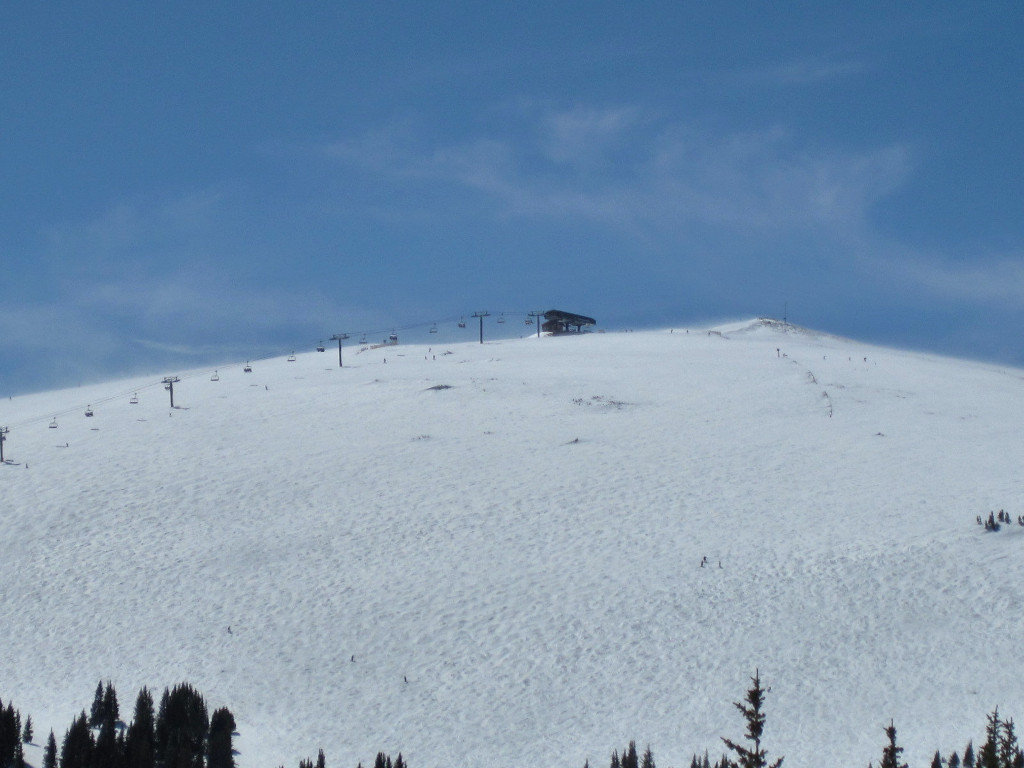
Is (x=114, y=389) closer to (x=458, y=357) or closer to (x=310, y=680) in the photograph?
(x=458, y=357)

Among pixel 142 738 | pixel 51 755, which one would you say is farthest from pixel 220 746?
pixel 51 755

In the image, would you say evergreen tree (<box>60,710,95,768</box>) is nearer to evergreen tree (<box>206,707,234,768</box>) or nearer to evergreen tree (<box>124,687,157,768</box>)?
evergreen tree (<box>124,687,157,768</box>)

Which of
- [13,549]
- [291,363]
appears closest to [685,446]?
[13,549]

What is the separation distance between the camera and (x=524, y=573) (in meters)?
37.4

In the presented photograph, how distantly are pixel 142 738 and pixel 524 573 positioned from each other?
1593 cm

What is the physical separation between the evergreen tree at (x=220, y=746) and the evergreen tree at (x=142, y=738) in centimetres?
127

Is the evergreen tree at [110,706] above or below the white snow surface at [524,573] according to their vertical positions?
below

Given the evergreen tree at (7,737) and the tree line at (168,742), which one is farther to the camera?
the evergreen tree at (7,737)

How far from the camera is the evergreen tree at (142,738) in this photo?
77.1 feet

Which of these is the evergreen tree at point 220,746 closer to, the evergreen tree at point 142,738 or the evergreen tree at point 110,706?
the evergreen tree at point 142,738

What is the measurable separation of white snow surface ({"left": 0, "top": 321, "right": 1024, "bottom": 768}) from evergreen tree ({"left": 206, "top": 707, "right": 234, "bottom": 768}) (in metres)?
1.23

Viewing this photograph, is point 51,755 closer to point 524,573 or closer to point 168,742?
point 168,742

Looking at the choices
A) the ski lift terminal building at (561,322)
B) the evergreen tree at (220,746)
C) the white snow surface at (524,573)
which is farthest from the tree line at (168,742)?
the ski lift terminal building at (561,322)

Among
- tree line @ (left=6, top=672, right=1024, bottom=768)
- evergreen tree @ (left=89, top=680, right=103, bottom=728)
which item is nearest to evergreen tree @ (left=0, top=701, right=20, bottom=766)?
tree line @ (left=6, top=672, right=1024, bottom=768)
